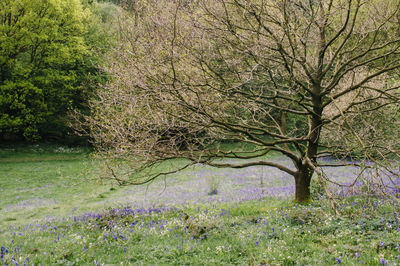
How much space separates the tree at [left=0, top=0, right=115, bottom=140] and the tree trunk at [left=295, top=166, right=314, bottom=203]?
75.2 feet

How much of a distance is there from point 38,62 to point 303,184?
104ft

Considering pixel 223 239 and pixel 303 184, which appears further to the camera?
pixel 303 184

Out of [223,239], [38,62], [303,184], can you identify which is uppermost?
[38,62]

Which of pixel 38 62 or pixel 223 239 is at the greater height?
pixel 38 62

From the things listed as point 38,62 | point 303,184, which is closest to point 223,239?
point 303,184

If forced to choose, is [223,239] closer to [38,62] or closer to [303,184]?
[303,184]

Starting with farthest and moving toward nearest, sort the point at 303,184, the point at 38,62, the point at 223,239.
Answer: the point at 38,62 → the point at 303,184 → the point at 223,239

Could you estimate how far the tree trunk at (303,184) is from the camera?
7801mm

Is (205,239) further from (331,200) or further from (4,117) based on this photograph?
(4,117)

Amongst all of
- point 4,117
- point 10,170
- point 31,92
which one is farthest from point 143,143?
point 31,92

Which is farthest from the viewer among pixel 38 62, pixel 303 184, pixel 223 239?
pixel 38 62

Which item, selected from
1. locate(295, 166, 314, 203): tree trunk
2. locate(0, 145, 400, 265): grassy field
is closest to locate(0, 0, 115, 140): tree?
locate(0, 145, 400, 265): grassy field

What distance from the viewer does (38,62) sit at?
100 ft

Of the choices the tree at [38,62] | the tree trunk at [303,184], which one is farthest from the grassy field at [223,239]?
the tree at [38,62]
